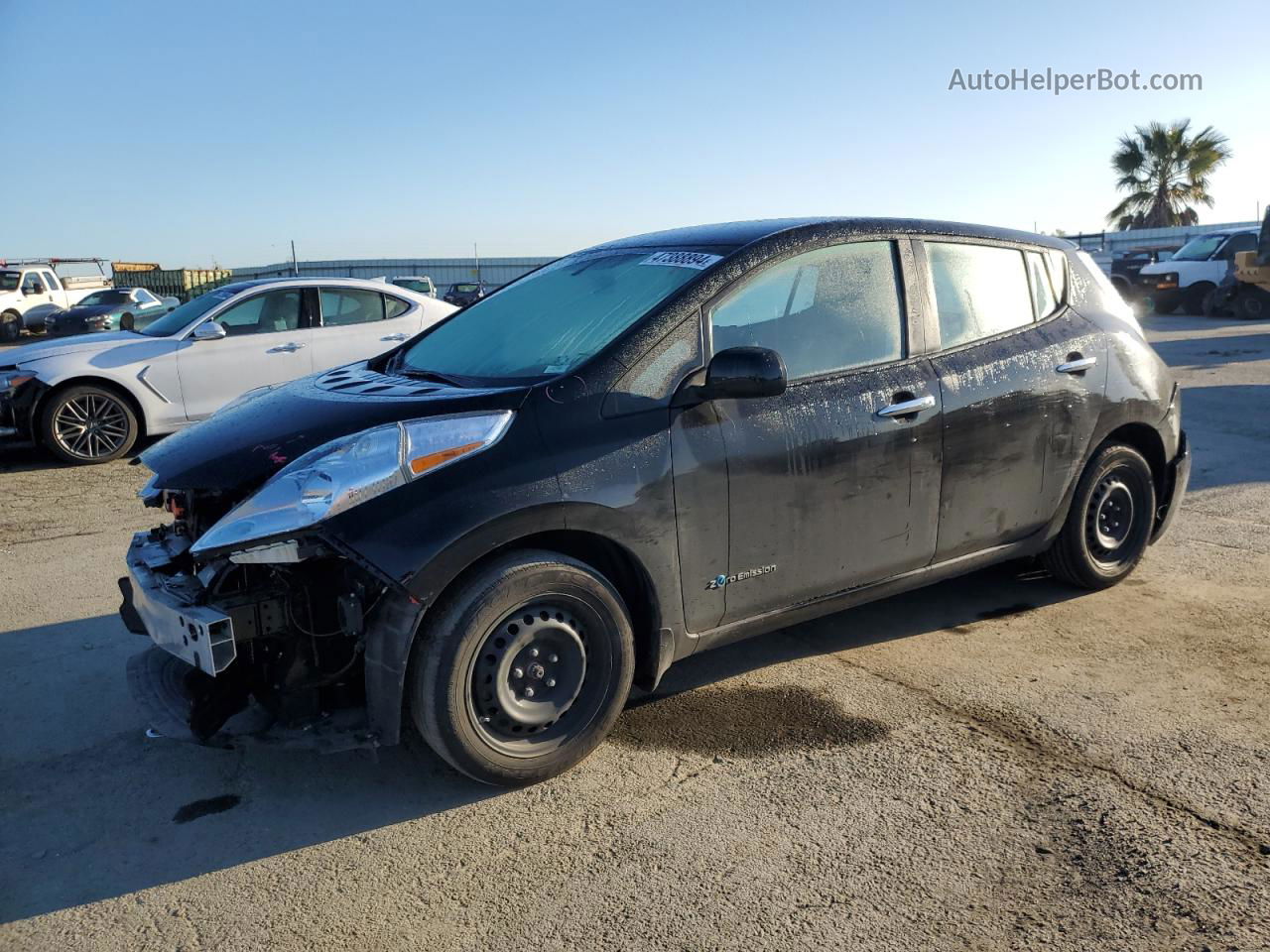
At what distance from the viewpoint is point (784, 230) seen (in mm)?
3906

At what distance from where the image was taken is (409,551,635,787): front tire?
120 inches

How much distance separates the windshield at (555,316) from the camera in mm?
3645

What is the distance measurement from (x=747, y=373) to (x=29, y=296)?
30.4 m

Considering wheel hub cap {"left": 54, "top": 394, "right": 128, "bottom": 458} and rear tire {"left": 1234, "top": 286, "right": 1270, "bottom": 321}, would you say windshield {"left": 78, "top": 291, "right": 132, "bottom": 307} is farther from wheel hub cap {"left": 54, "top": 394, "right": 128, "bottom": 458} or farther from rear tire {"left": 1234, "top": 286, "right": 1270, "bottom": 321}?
rear tire {"left": 1234, "top": 286, "right": 1270, "bottom": 321}

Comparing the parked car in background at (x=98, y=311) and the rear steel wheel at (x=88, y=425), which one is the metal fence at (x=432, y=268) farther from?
the rear steel wheel at (x=88, y=425)

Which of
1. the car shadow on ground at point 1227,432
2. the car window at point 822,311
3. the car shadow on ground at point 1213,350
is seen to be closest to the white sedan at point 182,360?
the car window at point 822,311

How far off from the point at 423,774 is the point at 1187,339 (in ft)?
60.5

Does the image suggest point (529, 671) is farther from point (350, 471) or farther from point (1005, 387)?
point (1005, 387)

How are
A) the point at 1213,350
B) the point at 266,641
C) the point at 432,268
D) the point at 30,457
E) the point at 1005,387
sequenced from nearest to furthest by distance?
the point at 266,641 → the point at 1005,387 → the point at 30,457 → the point at 1213,350 → the point at 432,268

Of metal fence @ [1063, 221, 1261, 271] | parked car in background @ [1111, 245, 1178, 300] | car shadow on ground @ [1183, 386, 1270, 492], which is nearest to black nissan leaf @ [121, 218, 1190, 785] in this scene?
car shadow on ground @ [1183, 386, 1270, 492]

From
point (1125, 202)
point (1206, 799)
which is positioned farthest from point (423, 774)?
point (1125, 202)

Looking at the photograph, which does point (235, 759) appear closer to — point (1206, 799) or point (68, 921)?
point (68, 921)

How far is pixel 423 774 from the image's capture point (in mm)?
3455

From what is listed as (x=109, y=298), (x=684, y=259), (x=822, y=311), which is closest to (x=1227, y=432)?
(x=822, y=311)
